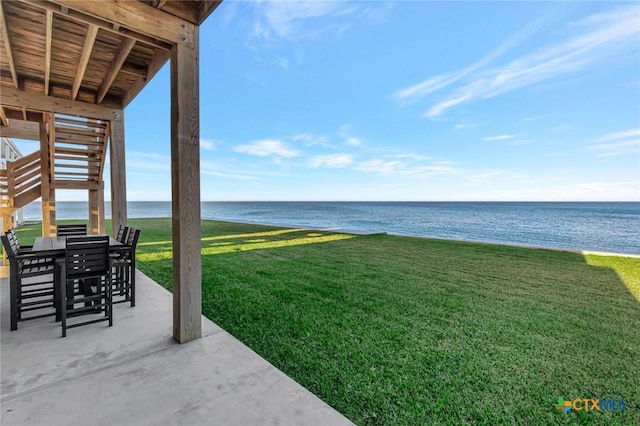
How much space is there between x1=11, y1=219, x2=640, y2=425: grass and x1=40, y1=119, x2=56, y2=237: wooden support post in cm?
206

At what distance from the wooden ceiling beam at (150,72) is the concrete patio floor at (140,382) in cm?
315

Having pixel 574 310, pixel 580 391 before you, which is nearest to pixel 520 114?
pixel 574 310

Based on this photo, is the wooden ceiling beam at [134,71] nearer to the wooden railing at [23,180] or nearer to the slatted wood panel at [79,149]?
the slatted wood panel at [79,149]

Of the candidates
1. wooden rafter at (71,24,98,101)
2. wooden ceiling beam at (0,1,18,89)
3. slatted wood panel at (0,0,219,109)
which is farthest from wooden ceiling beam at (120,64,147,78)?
wooden ceiling beam at (0,1,18,89)

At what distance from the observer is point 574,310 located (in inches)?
128

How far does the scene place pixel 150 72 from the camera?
361 cm

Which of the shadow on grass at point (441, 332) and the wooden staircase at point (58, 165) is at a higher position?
the wooden staircase at point (58, 165)

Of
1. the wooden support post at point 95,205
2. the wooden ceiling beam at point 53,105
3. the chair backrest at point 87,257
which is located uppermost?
the wooden ceiling beam at point 53,105

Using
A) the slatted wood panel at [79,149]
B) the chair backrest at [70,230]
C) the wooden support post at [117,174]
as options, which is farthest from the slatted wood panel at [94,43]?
the chair backrest at [70,230]

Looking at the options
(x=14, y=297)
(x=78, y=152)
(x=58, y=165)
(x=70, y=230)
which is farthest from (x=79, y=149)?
(x=14, y=297)

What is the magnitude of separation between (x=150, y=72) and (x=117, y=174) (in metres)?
2.00

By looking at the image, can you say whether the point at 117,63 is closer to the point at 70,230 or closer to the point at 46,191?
the point at 70,230

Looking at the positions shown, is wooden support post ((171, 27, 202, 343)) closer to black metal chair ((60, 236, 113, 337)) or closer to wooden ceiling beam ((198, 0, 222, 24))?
wooden ceiling beam ((198, 0, 222, 24))

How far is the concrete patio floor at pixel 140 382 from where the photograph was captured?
59.9 inches
